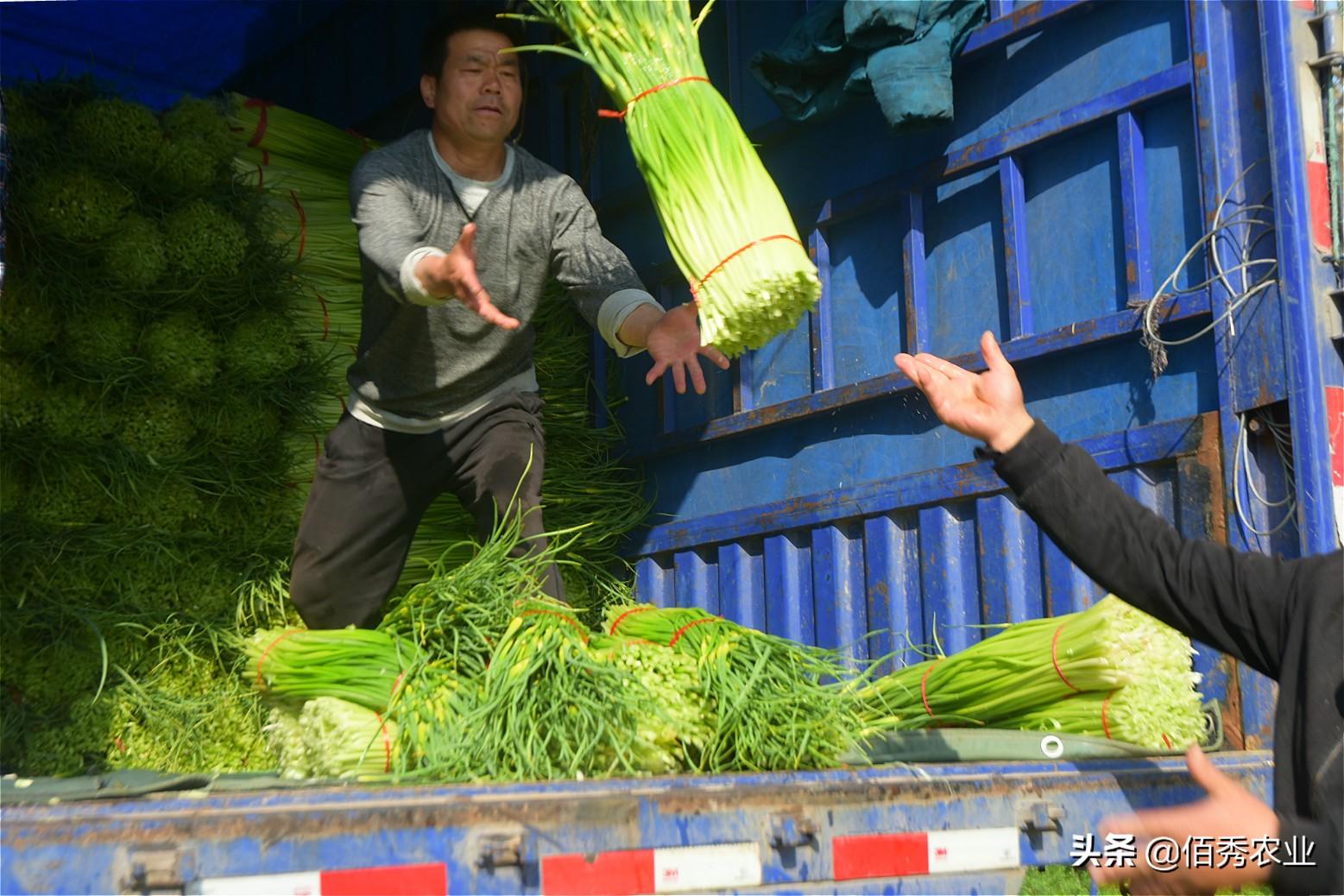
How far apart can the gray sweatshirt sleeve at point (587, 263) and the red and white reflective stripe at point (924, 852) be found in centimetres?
176

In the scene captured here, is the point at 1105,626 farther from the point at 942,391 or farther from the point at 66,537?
the point at 66,537

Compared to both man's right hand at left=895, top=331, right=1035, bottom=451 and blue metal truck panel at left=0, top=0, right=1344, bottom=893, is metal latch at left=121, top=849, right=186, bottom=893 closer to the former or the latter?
blue metal truck panel at left=0, top=0, right=1344, bottom=893

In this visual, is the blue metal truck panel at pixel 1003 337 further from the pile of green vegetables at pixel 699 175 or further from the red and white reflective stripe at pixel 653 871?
the red and white reflective stripe at pixel 653 871

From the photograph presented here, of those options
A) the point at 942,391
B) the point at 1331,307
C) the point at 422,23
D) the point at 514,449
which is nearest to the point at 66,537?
the point at 514,449

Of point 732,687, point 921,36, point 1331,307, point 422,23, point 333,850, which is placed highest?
point 422,23

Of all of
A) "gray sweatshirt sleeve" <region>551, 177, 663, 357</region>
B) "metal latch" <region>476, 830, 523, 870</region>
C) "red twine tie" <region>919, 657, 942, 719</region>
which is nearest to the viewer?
"metal latch" <region>476, 830, 523, 870</region>

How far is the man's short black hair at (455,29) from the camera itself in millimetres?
3746

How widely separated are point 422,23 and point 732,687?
3574 millimetres

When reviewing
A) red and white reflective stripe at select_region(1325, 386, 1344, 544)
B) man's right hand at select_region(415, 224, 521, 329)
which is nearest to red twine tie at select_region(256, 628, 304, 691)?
man's right hand at select_region(415, 224, 521, 329)

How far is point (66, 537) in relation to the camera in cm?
404

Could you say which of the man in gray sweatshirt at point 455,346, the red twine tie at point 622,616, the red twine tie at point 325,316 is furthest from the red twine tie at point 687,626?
the red twine tie at point 325,316

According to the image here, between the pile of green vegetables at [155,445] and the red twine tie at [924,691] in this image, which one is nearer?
the red twine tie at [924,691]

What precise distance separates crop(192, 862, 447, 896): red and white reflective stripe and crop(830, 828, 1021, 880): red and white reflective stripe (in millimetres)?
628

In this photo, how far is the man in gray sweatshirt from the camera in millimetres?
3666
